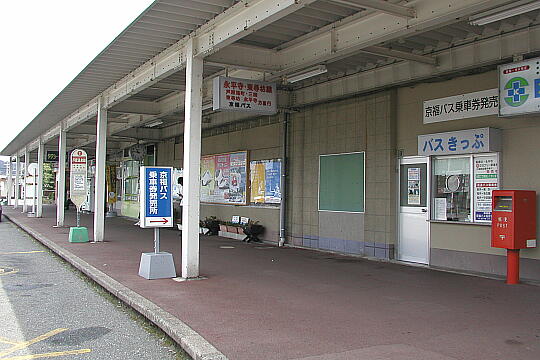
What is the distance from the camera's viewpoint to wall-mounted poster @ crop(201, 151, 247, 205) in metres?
16.7

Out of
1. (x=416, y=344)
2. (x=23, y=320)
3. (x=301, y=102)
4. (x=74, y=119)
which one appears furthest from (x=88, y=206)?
(x=416, y=344)

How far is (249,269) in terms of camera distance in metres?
10.0

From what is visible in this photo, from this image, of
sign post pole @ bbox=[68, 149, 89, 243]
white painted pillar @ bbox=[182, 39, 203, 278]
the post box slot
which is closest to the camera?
the post box slot

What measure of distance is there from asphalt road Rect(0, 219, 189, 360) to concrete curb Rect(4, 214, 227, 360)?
0.34 feet

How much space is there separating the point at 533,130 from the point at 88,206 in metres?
30.8

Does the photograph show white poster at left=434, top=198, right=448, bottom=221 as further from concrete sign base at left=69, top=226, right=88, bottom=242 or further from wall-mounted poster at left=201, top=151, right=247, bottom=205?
concrete sign base at left=69, top=226, right=88, bottom=242

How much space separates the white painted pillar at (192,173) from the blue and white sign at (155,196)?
1.64 ft

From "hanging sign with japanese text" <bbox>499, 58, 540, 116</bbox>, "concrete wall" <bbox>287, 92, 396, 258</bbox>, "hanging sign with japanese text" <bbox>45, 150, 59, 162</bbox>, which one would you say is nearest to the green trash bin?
"concrete wall" <bbox>287, 92, 396, 258</bbox>

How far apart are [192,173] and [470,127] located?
515 centimetres

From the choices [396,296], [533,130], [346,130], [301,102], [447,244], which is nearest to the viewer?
[396,296]

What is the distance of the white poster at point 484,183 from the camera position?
9.20 m

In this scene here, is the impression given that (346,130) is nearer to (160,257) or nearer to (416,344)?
(160,257)

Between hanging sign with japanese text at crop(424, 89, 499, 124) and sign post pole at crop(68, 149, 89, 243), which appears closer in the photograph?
hanging sign with japanese text at crop(424, 89, 499, 124)

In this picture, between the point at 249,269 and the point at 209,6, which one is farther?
the point at 249,269
